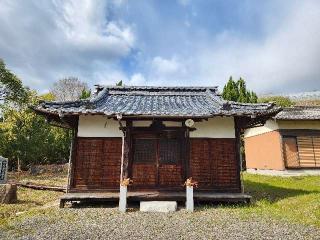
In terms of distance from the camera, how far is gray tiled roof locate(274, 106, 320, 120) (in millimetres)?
20109

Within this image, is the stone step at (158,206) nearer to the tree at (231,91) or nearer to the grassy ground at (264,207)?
the grassy ground at (264,207)

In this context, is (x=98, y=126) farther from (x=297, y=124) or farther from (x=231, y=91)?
(x=231, y=91)

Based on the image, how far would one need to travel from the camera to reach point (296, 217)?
9016mm

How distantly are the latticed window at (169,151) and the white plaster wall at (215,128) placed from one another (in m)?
0.83

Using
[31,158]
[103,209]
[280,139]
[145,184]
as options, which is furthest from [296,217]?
[31,158]

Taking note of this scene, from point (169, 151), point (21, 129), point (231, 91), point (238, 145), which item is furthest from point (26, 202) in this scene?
point (231, 91)

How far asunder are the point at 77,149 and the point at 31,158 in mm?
18035

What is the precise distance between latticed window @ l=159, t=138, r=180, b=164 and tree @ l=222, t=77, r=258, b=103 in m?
18.1

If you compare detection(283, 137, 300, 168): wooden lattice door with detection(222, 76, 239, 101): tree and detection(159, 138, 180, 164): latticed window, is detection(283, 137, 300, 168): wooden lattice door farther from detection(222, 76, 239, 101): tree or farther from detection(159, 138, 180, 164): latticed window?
detection(159, 138, 180, 164): latticed window

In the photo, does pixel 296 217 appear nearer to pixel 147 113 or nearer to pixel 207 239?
pixel 207 239

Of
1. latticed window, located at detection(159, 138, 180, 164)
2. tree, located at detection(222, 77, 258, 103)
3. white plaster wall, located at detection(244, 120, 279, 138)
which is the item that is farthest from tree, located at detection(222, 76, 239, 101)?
latticed window, located at detection(159, 138, 180, 164)

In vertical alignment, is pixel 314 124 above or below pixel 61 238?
above

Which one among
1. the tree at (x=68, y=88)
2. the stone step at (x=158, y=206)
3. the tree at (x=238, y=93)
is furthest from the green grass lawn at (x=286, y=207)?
the tree at (x=68, y=88)

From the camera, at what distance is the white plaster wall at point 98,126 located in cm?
1213
